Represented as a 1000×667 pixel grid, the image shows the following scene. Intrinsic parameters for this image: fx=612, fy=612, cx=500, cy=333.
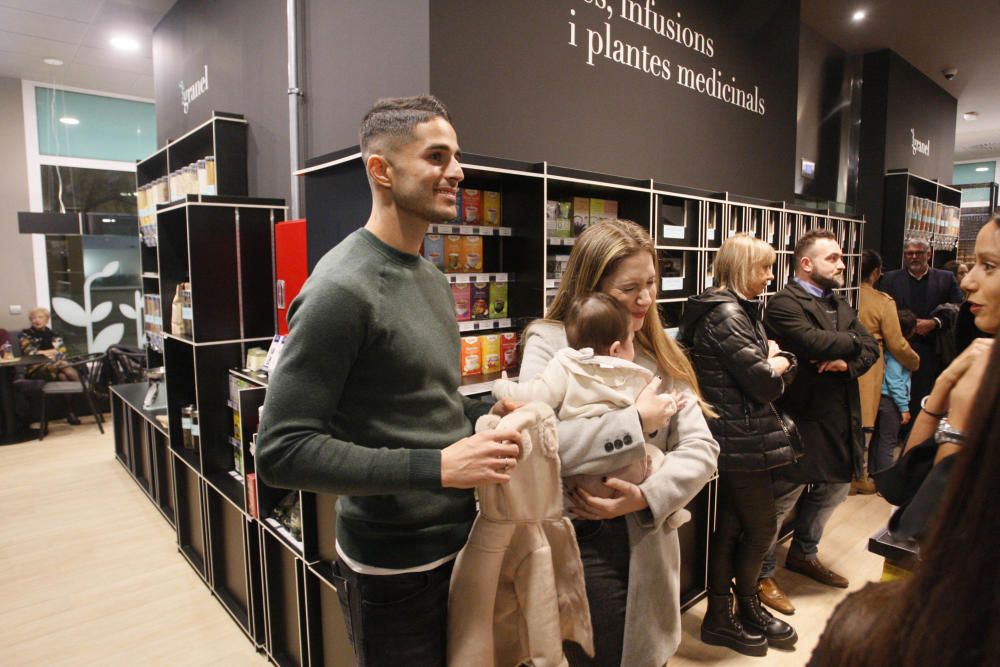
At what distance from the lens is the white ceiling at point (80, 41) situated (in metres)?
5.25

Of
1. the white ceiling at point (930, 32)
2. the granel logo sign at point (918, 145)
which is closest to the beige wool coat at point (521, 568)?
the white ceiling at point (930, 32)

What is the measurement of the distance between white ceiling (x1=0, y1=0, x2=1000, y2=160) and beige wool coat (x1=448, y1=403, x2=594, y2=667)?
5474mm

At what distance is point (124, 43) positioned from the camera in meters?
6.16

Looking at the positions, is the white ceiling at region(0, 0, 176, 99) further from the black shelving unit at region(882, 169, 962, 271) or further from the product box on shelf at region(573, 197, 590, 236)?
the black shelving unit at region(882, 169, 962, 271)

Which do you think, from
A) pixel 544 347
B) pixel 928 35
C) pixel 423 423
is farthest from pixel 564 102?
pixel 928 35

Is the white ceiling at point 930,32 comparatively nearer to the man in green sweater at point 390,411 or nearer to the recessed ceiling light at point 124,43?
the man in green sweater at point 390,411

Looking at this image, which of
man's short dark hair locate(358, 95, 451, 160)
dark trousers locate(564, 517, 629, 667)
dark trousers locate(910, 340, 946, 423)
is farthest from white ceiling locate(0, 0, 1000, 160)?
dark trousers locate(564, 517, 629, 667)

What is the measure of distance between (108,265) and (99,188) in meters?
1.08

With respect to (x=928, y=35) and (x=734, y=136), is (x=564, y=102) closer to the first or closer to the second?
(x=734, y=136)

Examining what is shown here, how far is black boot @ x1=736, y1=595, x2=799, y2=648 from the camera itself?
9.47 ft

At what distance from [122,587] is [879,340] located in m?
5.23

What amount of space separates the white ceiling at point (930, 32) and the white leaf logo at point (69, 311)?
9566 millimetres

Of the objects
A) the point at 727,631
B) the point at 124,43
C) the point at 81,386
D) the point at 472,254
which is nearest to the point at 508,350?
the point at 472,254

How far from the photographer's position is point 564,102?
10.4ft
